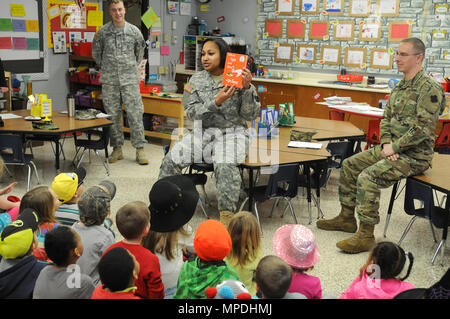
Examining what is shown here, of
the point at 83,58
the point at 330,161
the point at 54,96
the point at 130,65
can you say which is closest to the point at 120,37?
the point at 130,65

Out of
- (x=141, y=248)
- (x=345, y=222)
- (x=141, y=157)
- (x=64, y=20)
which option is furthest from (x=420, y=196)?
(x=64, y=20)

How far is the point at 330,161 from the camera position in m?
4.95

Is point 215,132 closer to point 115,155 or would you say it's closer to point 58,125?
point 58,125

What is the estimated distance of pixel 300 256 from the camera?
7.09 ft

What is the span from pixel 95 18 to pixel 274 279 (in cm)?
754

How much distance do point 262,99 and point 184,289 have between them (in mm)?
6590

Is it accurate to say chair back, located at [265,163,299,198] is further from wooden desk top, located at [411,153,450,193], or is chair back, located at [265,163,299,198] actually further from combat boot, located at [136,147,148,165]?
combat boot, located at [136,147,148,165]

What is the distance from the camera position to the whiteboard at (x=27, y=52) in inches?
276

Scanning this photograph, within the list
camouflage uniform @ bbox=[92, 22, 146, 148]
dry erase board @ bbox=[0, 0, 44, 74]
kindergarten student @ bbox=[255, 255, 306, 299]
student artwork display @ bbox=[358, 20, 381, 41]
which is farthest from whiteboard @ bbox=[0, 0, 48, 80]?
kindergarten student @ bbox=[255, 255, 306, 299]

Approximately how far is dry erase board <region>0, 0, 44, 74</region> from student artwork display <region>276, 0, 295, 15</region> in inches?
165

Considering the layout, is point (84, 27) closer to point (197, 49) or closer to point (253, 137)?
point (197, 49)

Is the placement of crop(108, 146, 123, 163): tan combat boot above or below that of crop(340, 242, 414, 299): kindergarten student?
below

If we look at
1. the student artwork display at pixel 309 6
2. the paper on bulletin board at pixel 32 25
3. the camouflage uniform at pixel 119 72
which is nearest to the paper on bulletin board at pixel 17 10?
the paper on bulletin board at pixel 32 25

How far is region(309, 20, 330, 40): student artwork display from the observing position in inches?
332
